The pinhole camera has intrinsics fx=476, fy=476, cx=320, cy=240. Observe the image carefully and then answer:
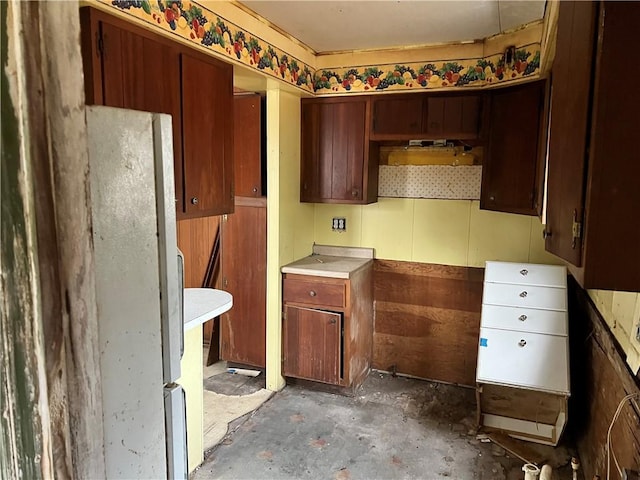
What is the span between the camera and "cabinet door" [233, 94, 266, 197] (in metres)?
3.38

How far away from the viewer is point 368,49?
3352 mm

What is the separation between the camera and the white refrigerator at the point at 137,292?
0.64 m

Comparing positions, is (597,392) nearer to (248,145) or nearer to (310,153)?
(310,153)

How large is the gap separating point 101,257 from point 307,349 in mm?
2889

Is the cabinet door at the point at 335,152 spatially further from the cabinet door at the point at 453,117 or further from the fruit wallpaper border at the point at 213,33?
the cabinet door at the point at 453,117

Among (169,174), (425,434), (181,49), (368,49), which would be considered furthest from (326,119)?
(169,174)

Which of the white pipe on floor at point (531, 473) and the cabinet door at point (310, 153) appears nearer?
the white pipe on floor at point (531, 473)

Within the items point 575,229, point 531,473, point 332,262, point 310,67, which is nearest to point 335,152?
point 310,67

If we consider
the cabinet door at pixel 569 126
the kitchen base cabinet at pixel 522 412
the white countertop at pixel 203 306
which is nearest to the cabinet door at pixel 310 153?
the white countertop at pixel 203 306

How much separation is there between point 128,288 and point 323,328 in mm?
2740

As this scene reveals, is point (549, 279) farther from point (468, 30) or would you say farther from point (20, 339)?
point (20, 339)

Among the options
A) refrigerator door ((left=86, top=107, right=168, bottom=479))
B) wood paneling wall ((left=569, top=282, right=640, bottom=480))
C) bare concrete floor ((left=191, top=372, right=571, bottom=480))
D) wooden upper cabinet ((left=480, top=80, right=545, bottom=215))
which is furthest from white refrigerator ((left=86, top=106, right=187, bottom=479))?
wooden upper cabinet ((left=480, top=80, right=545, bottom=215))

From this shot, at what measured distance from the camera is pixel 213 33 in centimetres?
233

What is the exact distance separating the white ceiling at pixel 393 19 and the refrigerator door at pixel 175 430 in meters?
2.27
